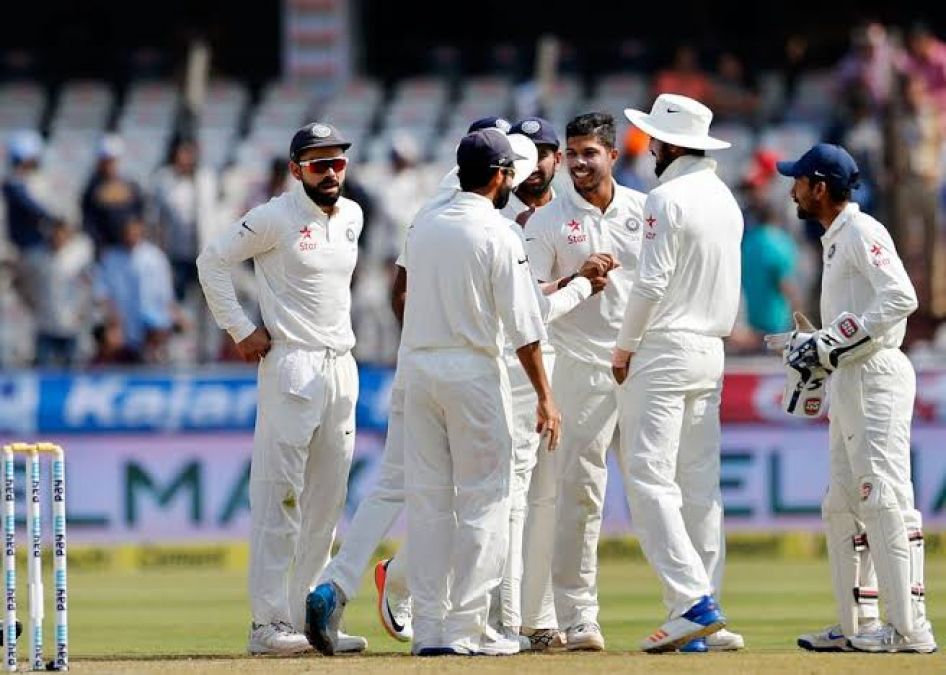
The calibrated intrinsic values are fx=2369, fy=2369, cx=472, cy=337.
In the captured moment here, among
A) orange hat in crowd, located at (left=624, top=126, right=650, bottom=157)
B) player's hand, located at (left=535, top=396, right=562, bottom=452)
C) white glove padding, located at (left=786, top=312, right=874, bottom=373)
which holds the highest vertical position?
orange hat in crowd, located at (left=624, top=126, right=650, bottom=157)

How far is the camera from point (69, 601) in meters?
14.9

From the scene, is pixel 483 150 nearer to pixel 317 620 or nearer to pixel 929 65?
pixel 317 620

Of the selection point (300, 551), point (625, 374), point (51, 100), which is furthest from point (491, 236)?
point (51, 100)

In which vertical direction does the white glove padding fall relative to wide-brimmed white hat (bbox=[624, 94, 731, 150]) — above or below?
below

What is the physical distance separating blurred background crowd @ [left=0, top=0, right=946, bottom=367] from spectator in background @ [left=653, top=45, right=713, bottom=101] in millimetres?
30

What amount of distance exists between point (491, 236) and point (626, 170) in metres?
9.40

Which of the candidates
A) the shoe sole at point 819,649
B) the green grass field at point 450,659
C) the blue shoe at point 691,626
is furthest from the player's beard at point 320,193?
the shoe sole at point 819,649

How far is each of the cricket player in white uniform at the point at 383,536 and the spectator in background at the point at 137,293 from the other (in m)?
8.28

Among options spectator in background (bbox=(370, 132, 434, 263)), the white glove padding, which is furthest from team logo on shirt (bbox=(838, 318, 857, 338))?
spectator in background (bbox=(370, 132, 434, 263))

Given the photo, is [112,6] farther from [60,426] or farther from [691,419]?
[691,419]

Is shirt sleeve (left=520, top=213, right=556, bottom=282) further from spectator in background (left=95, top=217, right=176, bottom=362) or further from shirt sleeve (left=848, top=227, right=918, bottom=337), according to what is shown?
spectator in background (left=95, top=217, right=176, bottom=362)

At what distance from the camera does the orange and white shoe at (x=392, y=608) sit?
1123 centimetres

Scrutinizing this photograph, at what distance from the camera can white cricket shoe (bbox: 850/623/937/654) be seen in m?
10.3

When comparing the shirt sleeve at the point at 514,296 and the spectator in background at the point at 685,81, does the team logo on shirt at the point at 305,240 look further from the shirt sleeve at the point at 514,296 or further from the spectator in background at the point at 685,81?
the spectator in background at the point at 685,81
